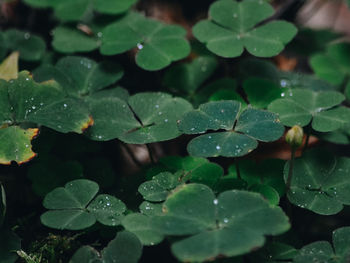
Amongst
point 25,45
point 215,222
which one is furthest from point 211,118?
point 25,45

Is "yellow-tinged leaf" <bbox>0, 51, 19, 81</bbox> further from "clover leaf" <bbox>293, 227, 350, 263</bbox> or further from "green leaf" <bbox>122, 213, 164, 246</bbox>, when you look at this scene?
"clover leaf" <bbox>293, 227, 350, 263</bbox>

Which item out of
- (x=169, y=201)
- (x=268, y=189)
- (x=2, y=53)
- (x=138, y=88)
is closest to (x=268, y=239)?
(x=268, y=189)

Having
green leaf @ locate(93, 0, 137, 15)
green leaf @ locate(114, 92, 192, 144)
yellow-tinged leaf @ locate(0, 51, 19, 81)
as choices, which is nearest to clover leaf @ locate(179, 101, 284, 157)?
green leaf @ locate(114, 92, 192, 144)

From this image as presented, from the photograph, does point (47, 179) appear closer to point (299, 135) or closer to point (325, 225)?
point (299, 135)

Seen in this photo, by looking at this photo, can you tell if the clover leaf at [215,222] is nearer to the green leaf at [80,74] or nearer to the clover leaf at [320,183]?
the clover leaf at [320,183]

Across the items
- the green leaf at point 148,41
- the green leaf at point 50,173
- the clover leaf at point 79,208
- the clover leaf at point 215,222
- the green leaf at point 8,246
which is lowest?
the green leaf at point 8,246

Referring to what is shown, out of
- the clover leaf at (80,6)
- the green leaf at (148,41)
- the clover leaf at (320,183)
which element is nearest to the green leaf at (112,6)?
the clover leaf at (80,6)

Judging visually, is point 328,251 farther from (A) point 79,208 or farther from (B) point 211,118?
(A) point 79,208
